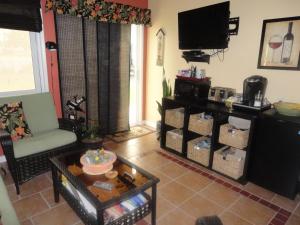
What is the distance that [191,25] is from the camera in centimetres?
312

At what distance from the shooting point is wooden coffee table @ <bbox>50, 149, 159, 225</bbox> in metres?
1.55

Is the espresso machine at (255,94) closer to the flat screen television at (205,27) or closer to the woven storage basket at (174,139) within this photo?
the flat screen television at (205,27)

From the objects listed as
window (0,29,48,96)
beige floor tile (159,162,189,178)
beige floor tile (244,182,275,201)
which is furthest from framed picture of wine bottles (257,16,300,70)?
window (0,29,48,96)

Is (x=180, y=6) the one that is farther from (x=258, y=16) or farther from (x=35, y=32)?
(x=35, y=32)

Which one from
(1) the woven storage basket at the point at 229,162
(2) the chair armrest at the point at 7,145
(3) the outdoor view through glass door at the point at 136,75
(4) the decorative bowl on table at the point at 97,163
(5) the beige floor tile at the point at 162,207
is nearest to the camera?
(4) the decorative bowl on table at the point at 97,163

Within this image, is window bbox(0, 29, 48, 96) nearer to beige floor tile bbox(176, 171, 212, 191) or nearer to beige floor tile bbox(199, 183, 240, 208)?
beige floor tile bbox(176, 171, 212, 191)

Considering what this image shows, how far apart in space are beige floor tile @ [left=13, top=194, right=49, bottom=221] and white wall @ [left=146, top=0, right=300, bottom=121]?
104 inches

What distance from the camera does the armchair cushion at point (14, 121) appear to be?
255 cm

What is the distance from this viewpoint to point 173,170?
2871mm

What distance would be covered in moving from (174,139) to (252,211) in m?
1.42

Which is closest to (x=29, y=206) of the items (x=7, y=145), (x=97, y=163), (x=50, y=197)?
(x=50, y=197)

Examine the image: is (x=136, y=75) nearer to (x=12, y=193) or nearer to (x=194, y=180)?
(x=194, y=180)

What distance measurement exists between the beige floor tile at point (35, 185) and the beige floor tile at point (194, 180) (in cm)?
154

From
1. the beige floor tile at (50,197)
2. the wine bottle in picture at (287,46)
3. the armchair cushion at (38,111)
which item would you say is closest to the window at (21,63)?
the armchair cushion at (38,111)
